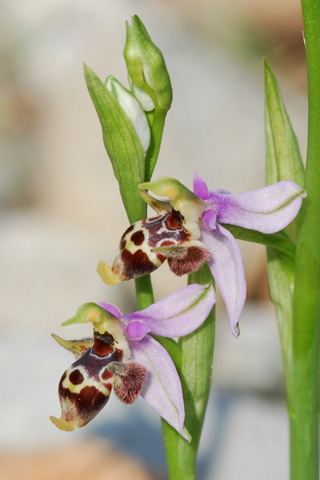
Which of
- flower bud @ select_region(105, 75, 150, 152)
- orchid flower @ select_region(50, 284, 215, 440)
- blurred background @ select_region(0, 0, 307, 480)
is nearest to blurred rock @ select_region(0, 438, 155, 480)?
blurred background @ select_region(0, 0, 307, 480)

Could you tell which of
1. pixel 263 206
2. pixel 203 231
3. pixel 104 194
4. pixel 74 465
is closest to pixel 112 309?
pixel 203 231

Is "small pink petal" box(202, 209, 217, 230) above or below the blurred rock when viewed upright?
above

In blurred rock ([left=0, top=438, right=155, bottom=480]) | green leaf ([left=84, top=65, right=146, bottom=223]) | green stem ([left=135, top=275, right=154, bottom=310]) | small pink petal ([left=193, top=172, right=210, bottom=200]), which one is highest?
green leaf ([left=84, top=65, right=146, bottom=223])

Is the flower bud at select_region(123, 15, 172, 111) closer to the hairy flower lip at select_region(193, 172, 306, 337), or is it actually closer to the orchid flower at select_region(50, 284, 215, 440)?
the hairy flower lip at select_region(193, 172, 306, 337)

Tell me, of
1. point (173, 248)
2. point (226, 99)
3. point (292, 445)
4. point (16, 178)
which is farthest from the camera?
point (16, 178)

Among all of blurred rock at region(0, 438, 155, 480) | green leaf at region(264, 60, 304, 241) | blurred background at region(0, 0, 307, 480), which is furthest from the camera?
blurred background at region(0, 0, 307, 480)

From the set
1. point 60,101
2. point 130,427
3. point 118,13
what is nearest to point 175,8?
point 118,13

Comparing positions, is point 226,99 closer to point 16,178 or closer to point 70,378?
point 16,178
